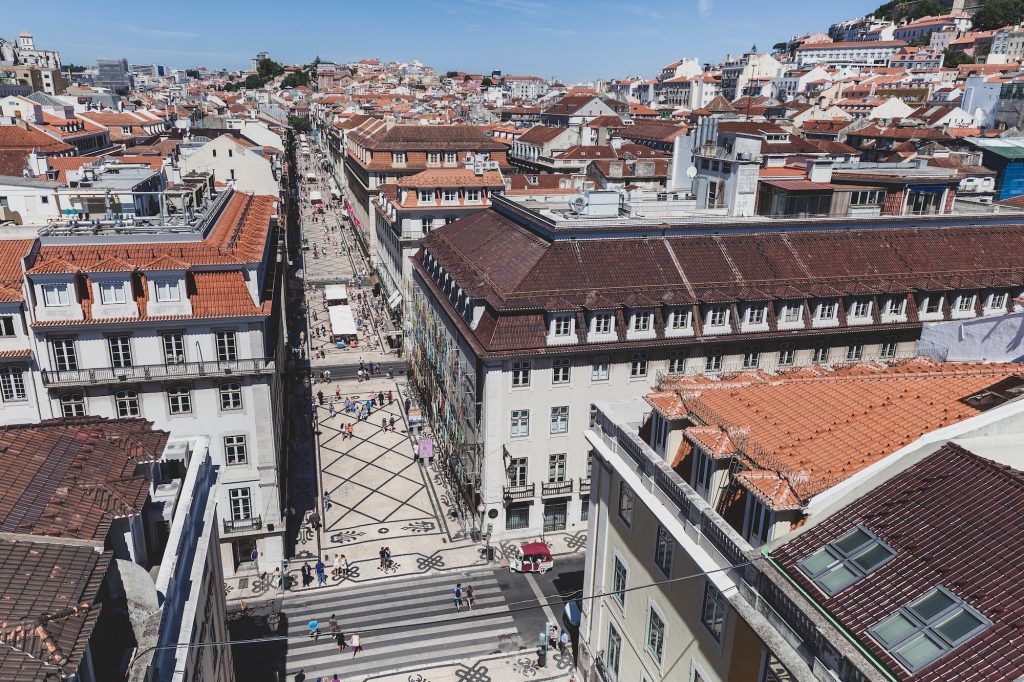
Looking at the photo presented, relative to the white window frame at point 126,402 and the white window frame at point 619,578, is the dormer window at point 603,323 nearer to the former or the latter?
the white window frame at point 619,578

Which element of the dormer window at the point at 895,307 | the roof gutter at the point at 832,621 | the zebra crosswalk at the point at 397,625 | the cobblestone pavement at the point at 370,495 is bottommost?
the zebra crosswalk at the point at 397,625

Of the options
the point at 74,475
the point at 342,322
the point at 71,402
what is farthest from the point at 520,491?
the point at 342,322

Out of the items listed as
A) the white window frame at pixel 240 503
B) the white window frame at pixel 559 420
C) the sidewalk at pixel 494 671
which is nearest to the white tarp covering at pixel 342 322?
the white window frame at pixel 240 503

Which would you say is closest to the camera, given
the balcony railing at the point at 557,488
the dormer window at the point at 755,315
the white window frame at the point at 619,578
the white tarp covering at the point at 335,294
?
the white window frame at the point at 619,578

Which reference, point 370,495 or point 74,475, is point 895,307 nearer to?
point 370,495

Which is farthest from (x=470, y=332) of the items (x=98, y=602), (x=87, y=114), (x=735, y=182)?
(x=87, y=114)

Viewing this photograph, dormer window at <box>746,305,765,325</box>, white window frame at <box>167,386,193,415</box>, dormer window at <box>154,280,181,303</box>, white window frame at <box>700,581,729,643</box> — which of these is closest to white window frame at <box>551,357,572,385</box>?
dormer window at <box>746,305,765,325</box>

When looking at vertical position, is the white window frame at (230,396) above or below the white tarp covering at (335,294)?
above
